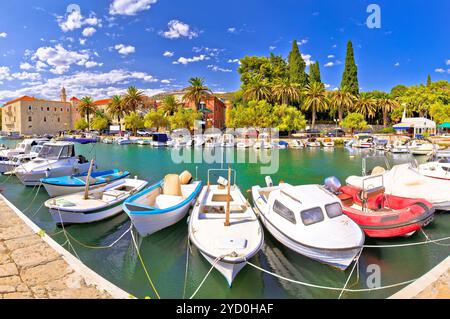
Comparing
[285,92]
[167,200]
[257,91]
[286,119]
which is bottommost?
[167,200]

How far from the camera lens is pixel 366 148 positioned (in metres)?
53.1

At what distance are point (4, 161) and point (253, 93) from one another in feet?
179

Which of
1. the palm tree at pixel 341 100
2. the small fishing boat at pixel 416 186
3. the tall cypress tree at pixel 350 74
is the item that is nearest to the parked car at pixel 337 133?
the palm tree at pixel 341 100

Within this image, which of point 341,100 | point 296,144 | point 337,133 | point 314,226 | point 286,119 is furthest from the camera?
point 341,100

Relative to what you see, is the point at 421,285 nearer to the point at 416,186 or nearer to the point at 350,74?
the point at 416,186

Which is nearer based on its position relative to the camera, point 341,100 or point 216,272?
point 216,272

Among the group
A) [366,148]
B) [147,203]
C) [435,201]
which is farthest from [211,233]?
[366,148]

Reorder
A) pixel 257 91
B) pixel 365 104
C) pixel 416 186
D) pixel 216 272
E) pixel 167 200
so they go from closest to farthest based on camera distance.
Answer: pixel 216 272 < pixel 167 200 < pixel 416 186 < pixel 257 91 < pixel 365 104

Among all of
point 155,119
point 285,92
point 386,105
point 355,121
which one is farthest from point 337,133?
point 155,119

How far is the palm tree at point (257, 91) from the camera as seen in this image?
227 ft

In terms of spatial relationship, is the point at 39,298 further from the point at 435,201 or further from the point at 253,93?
the point at 253,93

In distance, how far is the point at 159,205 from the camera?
13969 mm

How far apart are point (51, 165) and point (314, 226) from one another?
22.3 meters

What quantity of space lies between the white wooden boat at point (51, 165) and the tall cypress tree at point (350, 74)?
7628 centimetres
